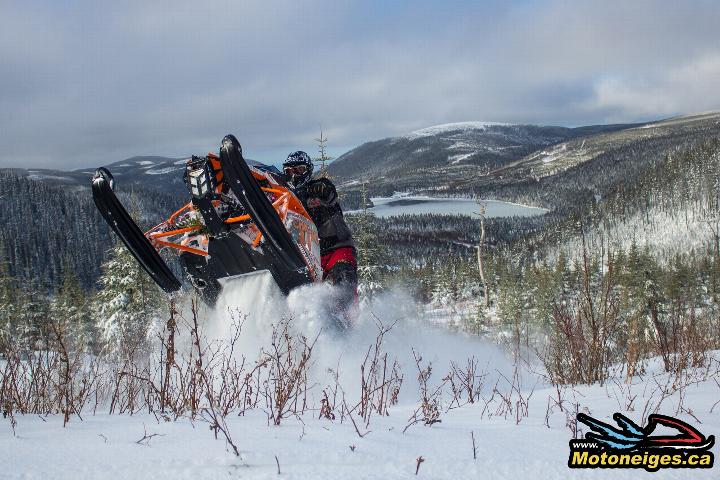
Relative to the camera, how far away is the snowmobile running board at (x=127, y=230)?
707 cm

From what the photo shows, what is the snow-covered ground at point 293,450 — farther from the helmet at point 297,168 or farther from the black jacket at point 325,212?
the helmet at point 297,168

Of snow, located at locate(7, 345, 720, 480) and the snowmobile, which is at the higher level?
the snowmobile

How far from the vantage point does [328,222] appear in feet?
27.8

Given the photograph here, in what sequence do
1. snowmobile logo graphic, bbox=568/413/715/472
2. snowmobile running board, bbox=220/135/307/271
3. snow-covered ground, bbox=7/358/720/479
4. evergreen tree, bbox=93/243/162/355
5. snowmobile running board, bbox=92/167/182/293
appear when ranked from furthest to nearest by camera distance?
1. evergreen tree, bbox=93/243/162/355
2. snowmobile running board, bbox=92/167/182/293
3. snowmobile running board, bbox=220/135/307/271
4. snowmobile logo graphic, bbox=568/413/715/472
5. snow-covered ground, bbox=7/358/720/479

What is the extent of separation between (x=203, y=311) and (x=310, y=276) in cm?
206

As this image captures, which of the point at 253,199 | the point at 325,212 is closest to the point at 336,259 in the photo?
the point at 325,212

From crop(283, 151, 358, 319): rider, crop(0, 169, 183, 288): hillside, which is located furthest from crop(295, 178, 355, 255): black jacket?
crop(0, 169, 183, 288): hillside

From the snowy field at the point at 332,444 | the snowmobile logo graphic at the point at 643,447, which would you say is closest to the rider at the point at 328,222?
the snowy field at the point at 332,444

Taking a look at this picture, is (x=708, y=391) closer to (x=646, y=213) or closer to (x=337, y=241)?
(x=337, y=241)

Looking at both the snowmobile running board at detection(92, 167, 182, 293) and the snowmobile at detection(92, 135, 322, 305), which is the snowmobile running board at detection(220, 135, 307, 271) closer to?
the snowmobile at detection(92, 135, 322, 305)

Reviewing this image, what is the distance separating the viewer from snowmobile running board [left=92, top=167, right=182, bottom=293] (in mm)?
7070

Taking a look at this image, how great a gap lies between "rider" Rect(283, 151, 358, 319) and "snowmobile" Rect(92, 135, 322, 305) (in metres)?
0.50

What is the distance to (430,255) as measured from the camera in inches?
6644

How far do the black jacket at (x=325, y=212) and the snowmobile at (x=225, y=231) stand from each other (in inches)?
23.0
